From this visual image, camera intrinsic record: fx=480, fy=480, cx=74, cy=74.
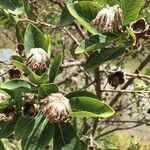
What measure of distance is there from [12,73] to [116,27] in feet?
1.68

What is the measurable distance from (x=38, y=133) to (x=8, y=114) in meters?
0.14

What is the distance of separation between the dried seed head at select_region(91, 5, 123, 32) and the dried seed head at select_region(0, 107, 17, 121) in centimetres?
48

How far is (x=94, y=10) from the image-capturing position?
1.69 metres

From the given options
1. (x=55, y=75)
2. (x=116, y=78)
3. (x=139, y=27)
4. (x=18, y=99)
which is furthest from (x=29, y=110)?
(x=139, y=27)

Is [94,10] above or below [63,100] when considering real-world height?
above

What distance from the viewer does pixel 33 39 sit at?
1841 millimetres

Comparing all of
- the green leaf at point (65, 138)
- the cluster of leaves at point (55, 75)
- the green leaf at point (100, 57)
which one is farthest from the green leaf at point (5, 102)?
the green leaf at point (100, 57)

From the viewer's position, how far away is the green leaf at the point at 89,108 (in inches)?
64.9

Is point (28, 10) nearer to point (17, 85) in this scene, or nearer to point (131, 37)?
point (17, 85)

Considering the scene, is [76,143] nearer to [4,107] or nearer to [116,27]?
[4,107]

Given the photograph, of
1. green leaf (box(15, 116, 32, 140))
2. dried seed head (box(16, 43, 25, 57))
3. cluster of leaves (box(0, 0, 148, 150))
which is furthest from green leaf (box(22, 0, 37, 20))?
green leaf (box(15, 116, 32, 140))

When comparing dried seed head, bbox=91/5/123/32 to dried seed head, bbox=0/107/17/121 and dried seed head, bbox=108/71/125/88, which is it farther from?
dried seed head, bbox=0/107/17/121

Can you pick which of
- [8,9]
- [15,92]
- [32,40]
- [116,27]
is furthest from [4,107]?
[116,27]

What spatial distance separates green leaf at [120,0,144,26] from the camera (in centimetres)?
166
